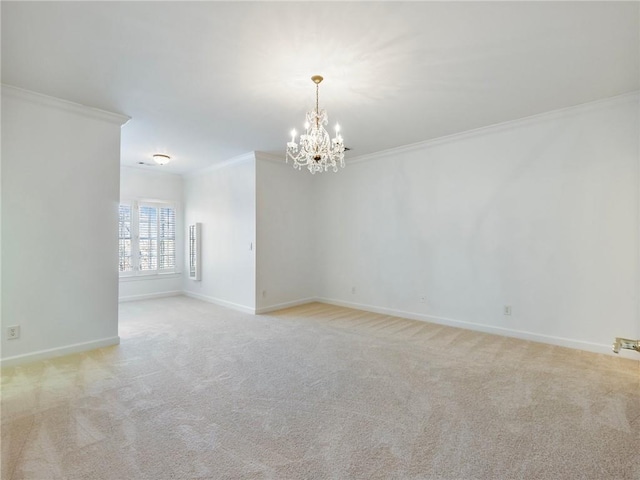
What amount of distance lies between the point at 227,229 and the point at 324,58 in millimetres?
4007

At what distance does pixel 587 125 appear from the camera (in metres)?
3.52

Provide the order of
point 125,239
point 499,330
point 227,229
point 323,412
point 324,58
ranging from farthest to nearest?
point 125,239 → point 227,229 → point 499,330 → point 324,58 → point 323,412

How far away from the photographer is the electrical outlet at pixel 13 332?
121 inches

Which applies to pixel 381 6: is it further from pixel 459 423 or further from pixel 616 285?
pixel 616 285

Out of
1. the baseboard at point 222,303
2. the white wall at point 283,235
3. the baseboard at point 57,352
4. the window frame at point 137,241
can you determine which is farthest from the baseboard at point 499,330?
the window frame at point 137,241

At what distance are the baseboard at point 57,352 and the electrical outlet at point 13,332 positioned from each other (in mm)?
196

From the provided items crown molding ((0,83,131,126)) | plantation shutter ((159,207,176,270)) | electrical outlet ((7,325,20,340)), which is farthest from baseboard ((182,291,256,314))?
crown molding ((0,83,131,126))

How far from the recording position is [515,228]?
4.00m

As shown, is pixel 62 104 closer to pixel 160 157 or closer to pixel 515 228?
pixel 160 157

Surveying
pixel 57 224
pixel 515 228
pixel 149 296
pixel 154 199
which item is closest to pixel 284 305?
pixel 149 296

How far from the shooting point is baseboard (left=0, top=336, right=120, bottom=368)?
308cm

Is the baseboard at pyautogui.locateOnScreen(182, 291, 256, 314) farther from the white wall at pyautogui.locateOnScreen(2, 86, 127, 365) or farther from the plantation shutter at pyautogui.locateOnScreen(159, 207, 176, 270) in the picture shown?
the white wall at pyautogui.locateOnScreen(2, 86, 127, 365)

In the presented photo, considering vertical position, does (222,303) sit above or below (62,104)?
below

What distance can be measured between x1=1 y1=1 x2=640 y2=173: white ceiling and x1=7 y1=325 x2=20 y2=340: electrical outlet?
2.36 m
